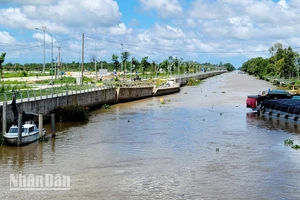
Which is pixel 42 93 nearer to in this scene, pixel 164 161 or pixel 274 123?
pixel 164 161

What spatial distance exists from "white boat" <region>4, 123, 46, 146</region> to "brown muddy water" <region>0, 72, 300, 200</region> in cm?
47

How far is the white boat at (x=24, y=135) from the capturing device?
99.3 ft

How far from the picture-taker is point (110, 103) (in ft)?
220

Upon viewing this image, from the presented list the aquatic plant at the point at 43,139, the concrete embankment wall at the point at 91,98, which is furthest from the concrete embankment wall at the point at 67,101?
the aquatic plant at the point at 43,139

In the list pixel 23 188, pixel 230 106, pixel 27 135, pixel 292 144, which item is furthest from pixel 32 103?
pixel 230 106

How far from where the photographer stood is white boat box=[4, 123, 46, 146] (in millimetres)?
30269

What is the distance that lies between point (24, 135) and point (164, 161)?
1001 cm

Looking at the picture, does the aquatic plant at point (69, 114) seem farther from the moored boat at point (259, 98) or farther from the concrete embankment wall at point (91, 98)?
→ the moored boat at point (259, 98)

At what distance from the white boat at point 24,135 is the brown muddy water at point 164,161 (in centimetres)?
47

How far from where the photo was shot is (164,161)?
90.5 ft

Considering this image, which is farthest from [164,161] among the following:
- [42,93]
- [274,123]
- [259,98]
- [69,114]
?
[259,98]

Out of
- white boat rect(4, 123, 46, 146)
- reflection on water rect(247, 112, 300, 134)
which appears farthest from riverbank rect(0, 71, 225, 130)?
reflection on water rect(247, 112, 300, 134)

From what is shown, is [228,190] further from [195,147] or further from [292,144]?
[292,144]

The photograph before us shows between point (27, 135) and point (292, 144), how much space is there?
19.1 meters
